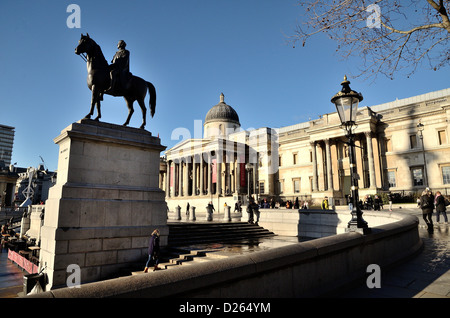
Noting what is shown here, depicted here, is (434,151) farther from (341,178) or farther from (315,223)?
(315,223)

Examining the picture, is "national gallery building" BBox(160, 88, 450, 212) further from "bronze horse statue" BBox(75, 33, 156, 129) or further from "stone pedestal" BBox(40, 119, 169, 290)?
"bronze horse statue" BBox(75, 33, 156, 129)

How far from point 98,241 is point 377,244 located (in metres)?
8.00

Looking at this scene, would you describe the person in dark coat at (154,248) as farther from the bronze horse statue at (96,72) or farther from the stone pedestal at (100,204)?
the bronze horse statue at (96,72)

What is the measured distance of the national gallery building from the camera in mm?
38188

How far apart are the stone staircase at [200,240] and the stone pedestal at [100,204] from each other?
0.95 m

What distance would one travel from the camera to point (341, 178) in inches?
1761

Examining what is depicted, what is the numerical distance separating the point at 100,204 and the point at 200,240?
572 centimetres

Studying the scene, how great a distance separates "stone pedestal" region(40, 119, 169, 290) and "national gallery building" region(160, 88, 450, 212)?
20.2 meters

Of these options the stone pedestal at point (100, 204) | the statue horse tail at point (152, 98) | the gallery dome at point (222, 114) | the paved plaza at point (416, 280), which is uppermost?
the gallery dome at point (222, 114)

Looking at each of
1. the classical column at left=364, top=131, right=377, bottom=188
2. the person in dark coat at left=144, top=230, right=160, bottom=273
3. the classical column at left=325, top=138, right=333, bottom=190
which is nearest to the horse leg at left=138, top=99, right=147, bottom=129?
the person in dark coat at left=144, top=230, right=160, bottom=273

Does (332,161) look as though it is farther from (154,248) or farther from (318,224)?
(154,248)

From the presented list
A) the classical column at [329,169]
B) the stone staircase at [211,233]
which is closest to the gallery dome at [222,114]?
the classical column at [329,169]

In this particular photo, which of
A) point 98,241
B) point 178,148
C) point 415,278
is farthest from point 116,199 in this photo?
point 178,148

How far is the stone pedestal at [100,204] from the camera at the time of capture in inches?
349
